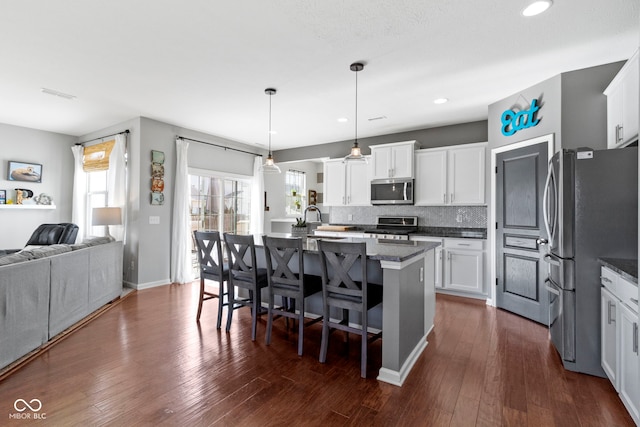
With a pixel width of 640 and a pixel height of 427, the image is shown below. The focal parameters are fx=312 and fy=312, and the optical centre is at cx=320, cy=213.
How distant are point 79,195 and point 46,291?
3.87 metres

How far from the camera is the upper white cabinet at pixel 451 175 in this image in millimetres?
4637

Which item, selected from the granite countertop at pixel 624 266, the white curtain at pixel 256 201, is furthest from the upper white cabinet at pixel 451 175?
the white curtain at pixel 256 201

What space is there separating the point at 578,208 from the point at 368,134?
3.84 m

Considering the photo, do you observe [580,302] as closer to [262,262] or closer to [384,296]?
[384,296]

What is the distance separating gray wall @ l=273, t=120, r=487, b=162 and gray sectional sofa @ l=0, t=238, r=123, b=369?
4.09m

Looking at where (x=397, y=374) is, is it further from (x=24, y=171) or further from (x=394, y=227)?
(x=24, y=171)

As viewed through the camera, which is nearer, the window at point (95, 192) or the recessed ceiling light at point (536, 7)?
the recessed ceiling light at point (536, 7)

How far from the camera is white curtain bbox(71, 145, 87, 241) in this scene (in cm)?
591

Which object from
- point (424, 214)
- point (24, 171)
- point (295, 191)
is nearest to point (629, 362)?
point (424, 214)

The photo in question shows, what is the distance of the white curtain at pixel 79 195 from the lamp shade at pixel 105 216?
176 centimetres

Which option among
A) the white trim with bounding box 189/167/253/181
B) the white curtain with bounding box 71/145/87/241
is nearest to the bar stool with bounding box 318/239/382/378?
the white trim with bounding box 189/167/253/181

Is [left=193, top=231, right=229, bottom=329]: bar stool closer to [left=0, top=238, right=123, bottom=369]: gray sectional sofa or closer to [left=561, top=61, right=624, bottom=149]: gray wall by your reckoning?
[left=0, top=238, right=123, bottom=369]: gray sectional sofa

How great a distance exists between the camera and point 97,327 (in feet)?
10.8

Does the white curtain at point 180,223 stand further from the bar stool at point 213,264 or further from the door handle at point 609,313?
the door handle at point 609,313
